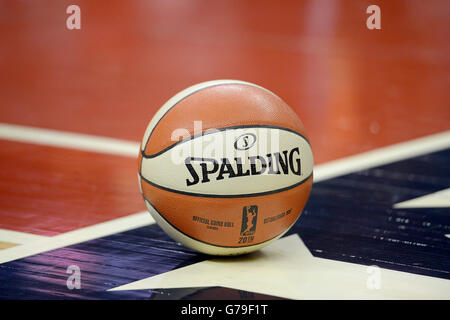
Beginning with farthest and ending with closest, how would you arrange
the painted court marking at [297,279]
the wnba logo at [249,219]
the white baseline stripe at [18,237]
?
the white baseline stripe at [18,237], the wnba logo at [249,219], the painted court marking at [297,279]

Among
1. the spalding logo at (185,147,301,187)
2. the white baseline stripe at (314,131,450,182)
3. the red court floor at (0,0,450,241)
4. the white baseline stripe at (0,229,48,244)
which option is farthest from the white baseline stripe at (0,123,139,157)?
the spalding logo at (185,147,301,187)

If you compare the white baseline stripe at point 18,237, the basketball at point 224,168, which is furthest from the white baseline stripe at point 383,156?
the white baseline stripe at point 18,237

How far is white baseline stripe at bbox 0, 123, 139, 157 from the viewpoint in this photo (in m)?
6.77

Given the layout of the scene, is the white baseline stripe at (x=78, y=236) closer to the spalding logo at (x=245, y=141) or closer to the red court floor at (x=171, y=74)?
the red court floor at (x=171, y=74)

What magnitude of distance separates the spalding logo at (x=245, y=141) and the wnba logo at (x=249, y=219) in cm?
31

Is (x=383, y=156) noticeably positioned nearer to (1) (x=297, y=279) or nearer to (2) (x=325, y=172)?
(2) (x=325, y=172)

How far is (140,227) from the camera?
4957 millimetres

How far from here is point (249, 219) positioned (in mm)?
4125

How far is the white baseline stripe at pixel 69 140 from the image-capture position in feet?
22.2

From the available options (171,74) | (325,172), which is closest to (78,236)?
(325,172)

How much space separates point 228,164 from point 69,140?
10.7 ft

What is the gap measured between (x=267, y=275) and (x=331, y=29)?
32.7 feet

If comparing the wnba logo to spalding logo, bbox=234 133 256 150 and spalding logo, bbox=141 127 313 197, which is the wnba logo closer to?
spalding logo, bbox=141 127 313 197

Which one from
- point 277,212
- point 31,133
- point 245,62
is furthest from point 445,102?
point 277,212
